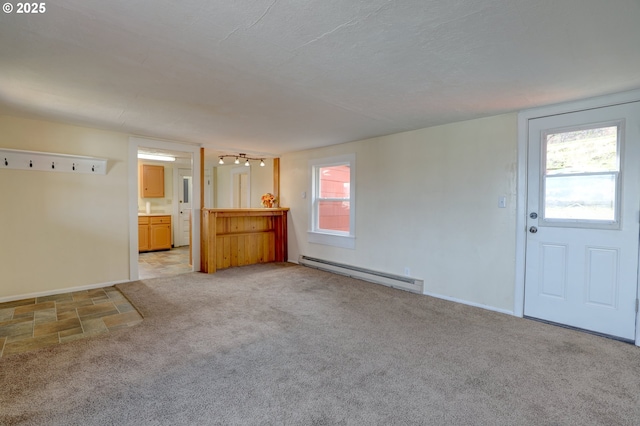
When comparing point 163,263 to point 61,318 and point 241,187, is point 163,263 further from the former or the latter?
point 61,318

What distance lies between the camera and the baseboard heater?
4223mm

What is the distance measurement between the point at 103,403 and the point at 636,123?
4577 millimetres

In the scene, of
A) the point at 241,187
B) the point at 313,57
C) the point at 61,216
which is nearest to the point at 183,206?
the point at 241,187

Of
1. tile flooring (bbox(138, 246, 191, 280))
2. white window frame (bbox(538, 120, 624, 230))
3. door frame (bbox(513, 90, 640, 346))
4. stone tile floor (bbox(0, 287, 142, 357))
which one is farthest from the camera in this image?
tile flooring (bbox(138, 246, 191, 280))

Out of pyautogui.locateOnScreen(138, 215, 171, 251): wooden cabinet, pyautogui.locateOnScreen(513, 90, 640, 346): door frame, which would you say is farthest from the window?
pyautogui.locateOnScreen(138, 215, 171, 251): wooden cabinet

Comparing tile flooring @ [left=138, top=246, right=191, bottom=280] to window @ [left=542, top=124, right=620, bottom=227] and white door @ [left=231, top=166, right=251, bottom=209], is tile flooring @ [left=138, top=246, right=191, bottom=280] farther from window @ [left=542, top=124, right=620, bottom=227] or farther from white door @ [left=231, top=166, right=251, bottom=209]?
window @ [left=542, top=124, right=620, bottom=227]

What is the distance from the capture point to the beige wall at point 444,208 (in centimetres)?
345

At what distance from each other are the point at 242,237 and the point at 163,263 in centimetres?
169

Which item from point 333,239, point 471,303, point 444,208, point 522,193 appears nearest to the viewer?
point 522,193

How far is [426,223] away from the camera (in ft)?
13.5

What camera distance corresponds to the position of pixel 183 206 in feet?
27.1

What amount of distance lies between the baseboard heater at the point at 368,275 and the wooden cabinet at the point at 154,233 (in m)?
3.80

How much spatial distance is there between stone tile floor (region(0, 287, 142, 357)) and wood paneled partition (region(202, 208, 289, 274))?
63.7 inches

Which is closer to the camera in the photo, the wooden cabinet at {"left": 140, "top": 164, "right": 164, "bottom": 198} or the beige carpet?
the beige carpet
